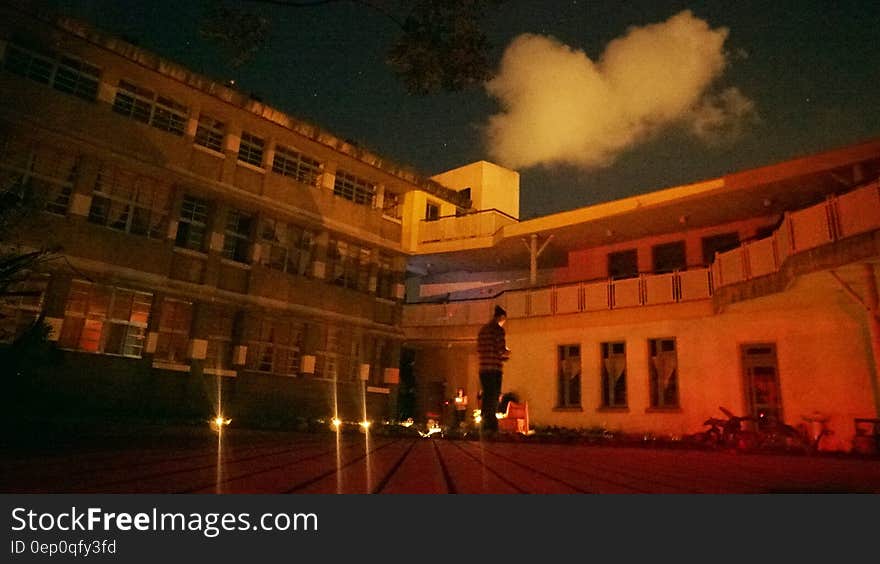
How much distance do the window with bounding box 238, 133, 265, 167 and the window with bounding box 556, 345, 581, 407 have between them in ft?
38.1

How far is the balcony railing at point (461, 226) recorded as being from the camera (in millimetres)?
19812

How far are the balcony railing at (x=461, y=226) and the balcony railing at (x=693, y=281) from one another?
8.38ft

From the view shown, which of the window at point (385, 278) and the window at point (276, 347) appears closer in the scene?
the window at point (276, 347)

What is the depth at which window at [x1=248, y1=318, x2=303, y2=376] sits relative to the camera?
50.6 ft

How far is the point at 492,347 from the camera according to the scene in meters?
7.13

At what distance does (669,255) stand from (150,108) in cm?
1635

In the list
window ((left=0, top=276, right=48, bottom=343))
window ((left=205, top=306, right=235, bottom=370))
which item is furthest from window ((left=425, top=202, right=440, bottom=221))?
window ((left=0, top=276, right=48, bottom=343))

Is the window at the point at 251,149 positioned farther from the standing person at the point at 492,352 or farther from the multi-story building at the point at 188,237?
the standing person at the point at 492,352

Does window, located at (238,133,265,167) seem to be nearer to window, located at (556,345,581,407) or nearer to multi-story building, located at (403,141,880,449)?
multi-story building, located at (403,141,880,449)

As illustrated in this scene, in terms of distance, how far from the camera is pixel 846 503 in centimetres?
234

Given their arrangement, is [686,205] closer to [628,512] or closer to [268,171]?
[268,171]

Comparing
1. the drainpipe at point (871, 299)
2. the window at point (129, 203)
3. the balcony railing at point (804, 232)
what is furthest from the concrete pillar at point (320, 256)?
the drainpipe at point (871, 299)

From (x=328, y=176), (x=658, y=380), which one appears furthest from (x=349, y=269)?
(x=658, y=380)

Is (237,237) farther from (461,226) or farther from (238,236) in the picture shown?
(461,226)
